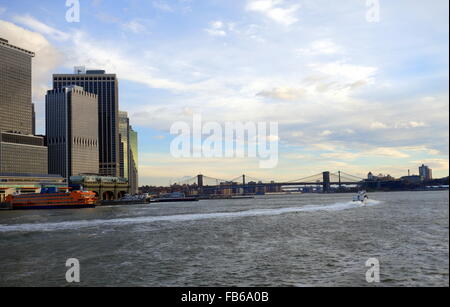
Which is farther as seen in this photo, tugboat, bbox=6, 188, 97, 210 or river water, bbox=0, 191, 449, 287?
tugboat, bbox=6, 188, 97, 210
